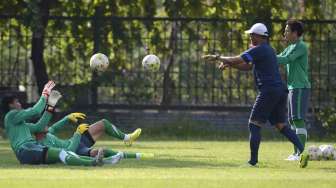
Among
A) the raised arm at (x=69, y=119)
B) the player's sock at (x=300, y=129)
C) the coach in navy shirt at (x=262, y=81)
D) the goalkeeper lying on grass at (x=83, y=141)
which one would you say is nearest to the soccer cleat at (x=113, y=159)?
the goalkeeper lying on grass at (x=83, y=141)

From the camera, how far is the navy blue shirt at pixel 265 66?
48.5 ft

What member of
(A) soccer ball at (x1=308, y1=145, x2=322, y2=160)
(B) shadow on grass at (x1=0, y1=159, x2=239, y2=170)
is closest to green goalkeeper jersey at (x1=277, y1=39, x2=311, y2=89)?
(A) soccer ball at (x1=308, y1=145, x2=322, y2=160)

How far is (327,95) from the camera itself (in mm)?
25469

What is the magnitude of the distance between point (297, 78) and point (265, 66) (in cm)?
176

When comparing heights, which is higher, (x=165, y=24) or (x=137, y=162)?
(x=165, y=24)

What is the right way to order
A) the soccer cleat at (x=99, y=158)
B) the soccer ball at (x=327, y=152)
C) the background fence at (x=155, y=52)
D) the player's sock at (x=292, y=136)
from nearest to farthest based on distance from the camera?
the soccer cleat at (x=99, y=158) < the player's sock at (x=292, y=136) < the soccer ball at (x=327, y=152) < the background fence at (x=155, y=52)

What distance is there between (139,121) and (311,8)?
5.17 m

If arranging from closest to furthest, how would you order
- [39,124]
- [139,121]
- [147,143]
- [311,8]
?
A: [39,124] → [147,143] → [139,121] → [311,8]

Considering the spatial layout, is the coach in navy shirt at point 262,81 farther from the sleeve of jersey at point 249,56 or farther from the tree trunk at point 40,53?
the tree trunk at point 40,53

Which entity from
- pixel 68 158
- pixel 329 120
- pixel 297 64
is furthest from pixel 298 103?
pixel 329 120

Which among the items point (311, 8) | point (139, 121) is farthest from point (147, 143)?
point (311, 8)

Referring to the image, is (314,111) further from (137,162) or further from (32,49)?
(137,162)

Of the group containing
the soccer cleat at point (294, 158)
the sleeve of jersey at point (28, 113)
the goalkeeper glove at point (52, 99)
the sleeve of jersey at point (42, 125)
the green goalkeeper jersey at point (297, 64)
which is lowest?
the soccer cleat at point (294, 158)

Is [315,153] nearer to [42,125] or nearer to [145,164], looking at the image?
[145,164]
